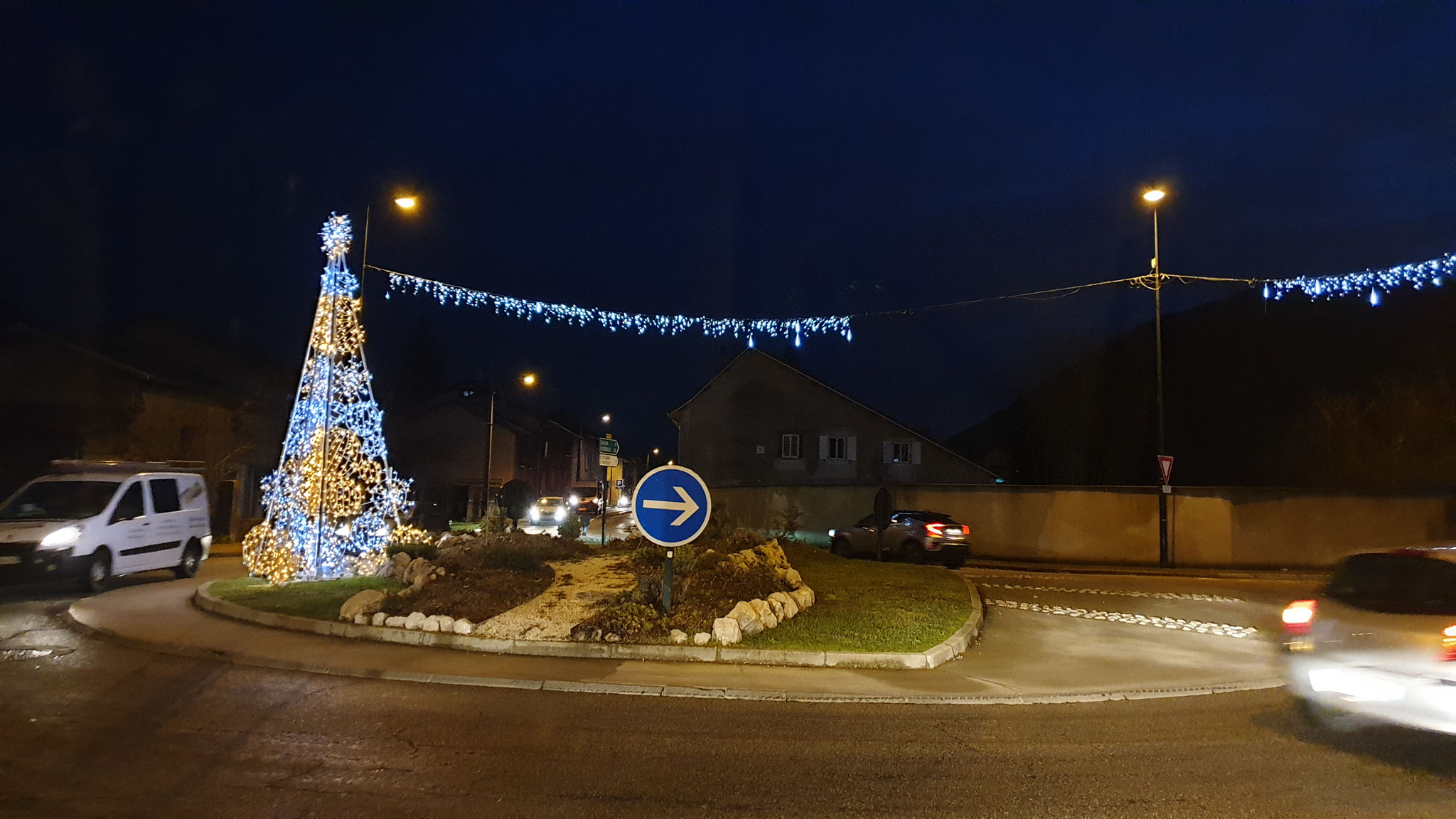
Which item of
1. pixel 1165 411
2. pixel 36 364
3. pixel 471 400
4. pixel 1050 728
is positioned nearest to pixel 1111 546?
pixel 1050 728

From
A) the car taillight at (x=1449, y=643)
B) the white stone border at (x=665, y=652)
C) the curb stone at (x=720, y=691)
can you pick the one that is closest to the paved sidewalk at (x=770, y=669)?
the curb stone at (x=720, y=691)

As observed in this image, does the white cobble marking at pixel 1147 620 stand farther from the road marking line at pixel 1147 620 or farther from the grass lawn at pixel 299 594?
the grass lawn at pixel 299 594

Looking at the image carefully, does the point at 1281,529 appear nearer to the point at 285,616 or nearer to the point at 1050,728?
the point at 1050,728

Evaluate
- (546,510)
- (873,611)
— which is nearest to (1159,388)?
(873,611)

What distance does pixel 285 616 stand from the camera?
1073 centimetres

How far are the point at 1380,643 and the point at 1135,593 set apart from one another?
1147 centimetres

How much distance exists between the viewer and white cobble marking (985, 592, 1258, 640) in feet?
40.8

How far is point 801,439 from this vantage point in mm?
42719

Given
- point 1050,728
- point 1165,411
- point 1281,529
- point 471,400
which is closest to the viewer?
point 1050,728

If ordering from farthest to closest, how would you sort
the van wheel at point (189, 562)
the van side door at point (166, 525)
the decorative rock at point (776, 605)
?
the van wheel at point (189, 562)
the van side door at point (166, 525)
the decorative rock at point (776, 605)

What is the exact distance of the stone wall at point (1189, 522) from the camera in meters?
23.0

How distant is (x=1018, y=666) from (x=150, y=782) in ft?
25.8

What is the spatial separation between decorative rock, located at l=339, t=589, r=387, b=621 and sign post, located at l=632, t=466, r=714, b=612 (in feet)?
11.5

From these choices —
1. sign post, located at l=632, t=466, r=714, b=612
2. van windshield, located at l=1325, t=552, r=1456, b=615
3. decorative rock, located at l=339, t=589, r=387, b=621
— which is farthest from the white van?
van windshield, located at l=1325, t=552, r=1456, b=615
